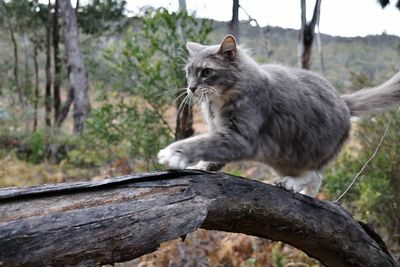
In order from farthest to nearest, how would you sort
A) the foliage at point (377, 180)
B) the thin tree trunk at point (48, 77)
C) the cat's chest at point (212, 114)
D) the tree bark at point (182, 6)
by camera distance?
the thin tree trunk at point (48, 77), the tree bark at point (182, 6), the foliage at point (377, 180), the cat's chest at point (212, 114)

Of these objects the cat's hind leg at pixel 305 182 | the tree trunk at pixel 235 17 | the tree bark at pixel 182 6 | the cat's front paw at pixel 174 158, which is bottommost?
the cat's hind leg at pixel 305 182

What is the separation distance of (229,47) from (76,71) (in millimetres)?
12223

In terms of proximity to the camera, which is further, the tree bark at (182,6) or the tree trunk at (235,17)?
the tree bark at (182,6)

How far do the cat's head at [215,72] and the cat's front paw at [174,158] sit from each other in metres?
0.67

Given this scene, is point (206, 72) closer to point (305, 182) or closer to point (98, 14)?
point (305, 182)

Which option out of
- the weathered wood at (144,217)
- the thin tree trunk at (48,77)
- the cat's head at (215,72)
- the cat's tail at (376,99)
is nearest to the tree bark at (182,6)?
the cat's tail at (376,99)

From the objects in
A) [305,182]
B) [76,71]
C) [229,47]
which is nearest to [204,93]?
[229,47]

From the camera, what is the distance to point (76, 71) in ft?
49.5

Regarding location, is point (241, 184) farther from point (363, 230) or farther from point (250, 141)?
point (363, 230)

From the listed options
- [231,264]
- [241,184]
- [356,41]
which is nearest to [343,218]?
[241,184]

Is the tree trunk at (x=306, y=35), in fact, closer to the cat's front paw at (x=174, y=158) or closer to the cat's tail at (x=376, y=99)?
the cat's tail at (x=376, y=99)

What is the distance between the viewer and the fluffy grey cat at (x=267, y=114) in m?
3.25

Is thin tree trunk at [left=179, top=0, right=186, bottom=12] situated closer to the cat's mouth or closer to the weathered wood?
the cat's mouth

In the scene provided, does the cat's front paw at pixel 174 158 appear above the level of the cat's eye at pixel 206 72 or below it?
below
